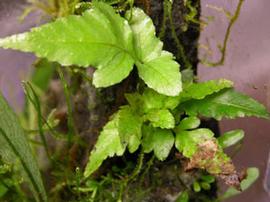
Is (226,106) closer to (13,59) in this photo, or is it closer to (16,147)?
(16,147)

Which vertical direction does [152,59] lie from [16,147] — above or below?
above

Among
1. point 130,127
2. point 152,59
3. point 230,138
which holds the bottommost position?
point 230,138

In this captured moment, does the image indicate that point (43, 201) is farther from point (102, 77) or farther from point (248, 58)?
point (248, 58)

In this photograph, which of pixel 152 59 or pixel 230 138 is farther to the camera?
pixel 230 138

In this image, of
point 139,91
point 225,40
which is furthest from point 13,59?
point 225,40

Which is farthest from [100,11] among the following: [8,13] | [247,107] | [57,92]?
[57,92]

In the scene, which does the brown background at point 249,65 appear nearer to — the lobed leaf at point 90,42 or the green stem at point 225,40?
the green stem at point 225,40

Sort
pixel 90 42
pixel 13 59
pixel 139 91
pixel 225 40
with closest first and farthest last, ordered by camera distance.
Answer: pixel 90 42 < pixel 139 91 < pixel 225 40 < pixel 13 59

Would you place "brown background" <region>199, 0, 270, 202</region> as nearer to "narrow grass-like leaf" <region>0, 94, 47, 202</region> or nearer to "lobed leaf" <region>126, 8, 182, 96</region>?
"lobed leaf" <region>126, 8, 182, 96</region>
